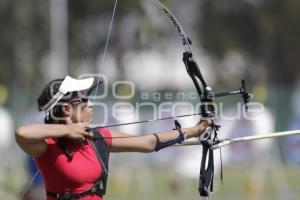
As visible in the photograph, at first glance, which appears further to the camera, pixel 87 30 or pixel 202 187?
pixel 87 30

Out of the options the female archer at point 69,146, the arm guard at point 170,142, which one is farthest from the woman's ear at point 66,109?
the arm guard at point 170,142

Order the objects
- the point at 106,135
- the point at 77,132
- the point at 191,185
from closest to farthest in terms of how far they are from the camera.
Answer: the point at 77,132
the point at 106,135
the point at 191,185

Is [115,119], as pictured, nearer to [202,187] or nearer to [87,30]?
[202,187]

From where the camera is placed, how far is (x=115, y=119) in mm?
16594

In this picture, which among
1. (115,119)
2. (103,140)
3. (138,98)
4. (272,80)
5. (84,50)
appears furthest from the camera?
(272,80)

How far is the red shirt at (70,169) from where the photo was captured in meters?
5.25

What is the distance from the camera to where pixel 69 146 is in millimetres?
5301

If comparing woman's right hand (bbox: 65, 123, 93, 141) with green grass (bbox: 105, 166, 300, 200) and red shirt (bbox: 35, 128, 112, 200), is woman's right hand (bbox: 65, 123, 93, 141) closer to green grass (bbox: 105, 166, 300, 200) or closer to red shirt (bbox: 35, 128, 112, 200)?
red shirt (bbox: 35, 128, 112, 200)

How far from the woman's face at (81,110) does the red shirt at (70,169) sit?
132mm

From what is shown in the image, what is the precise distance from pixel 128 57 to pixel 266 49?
433 inches

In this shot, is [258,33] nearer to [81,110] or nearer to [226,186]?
[226,186]

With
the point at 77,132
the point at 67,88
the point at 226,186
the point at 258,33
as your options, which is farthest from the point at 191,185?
the point at 258,33

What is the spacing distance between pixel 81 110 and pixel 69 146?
209mm

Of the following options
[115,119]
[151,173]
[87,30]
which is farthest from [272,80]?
[115,119]
